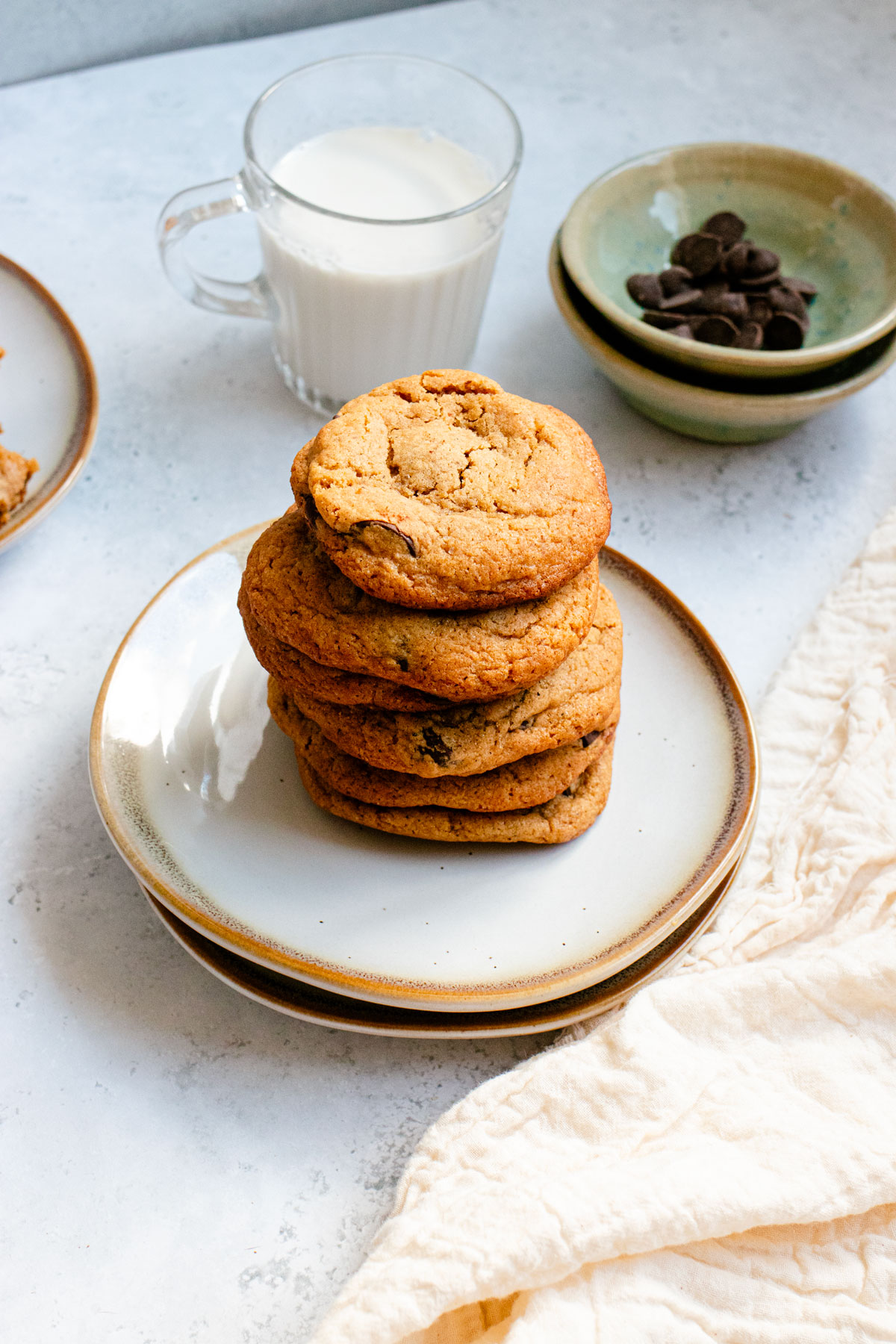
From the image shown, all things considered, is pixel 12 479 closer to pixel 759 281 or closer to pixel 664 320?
pixel 664 320

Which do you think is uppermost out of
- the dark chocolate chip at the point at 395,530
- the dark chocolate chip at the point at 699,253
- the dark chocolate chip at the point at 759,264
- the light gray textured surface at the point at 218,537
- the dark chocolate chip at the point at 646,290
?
the dark chocolate chip at the point at 395,530

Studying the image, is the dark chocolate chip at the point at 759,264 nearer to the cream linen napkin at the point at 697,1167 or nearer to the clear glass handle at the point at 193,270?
the clear glass handle at the point at 193,270

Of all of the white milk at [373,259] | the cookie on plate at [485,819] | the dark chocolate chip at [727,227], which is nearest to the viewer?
the cookie on plate at [485,819]

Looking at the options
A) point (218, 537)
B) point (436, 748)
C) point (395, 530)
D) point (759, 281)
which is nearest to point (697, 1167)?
point (436, 748)

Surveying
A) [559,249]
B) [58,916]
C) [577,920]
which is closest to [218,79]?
[559,249]

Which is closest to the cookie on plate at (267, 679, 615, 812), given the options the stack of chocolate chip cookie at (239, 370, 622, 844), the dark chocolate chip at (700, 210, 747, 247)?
the stack of chocolate chip cookie at (239, 370, 622, 844)

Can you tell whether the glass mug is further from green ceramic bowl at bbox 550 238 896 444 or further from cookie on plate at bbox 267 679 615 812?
cookie on plate at bbox 267 679 615 812

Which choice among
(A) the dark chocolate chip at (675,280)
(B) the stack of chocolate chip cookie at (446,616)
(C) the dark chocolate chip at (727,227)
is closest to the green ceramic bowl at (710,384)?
(A) the dark chocolate chip at (675,280)

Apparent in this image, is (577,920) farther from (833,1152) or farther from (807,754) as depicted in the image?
(807,754)
